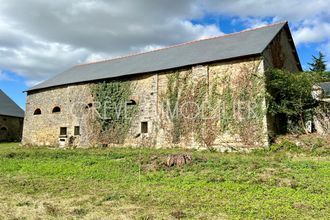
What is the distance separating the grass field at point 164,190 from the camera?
4699mm

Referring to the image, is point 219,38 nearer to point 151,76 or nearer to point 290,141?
point 151,76

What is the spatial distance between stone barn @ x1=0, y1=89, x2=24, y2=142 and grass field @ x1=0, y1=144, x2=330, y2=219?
64.6 feet

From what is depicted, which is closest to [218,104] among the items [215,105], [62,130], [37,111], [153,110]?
[215,105]

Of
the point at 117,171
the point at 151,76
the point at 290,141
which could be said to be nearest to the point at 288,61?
the point at 290,141

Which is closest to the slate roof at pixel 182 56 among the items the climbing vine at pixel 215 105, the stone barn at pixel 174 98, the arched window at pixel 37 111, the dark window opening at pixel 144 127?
the stone barn at pixel 174 98

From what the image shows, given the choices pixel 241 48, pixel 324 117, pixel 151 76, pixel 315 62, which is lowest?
pixel 324 117

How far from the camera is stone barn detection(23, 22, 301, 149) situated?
514 inches

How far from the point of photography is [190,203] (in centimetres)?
516

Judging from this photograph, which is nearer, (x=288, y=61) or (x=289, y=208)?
(x=289, y=208)

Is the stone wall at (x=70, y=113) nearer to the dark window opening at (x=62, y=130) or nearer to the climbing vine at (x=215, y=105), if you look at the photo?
the dark window opening at (x=62, y=130)

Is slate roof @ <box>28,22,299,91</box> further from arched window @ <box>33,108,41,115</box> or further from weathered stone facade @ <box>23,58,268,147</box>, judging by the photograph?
arched window @ <box>33,108,41,115</box>

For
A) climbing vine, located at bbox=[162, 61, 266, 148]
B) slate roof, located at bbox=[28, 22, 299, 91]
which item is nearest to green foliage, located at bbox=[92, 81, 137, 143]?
slate roof, located at bbox=[28, 22, 299, 91]

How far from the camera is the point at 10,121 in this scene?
91.4ft

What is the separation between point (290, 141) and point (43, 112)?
1563 centimetres
